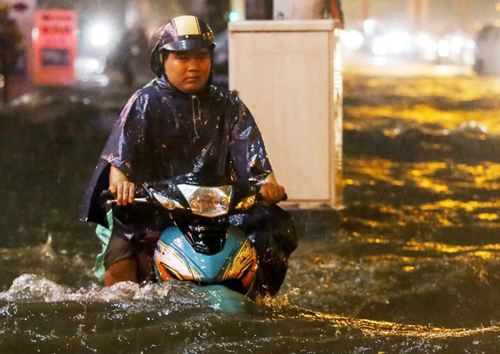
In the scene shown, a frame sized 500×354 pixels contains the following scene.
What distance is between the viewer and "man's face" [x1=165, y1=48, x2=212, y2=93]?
550 cm

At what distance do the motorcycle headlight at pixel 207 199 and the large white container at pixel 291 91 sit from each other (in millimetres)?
4027

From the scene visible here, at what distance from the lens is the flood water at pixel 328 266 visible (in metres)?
5.28

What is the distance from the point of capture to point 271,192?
17.0 ft

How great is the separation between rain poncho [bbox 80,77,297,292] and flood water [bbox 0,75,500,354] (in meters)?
0.37

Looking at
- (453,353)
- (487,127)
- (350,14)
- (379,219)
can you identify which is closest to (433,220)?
(379,219)

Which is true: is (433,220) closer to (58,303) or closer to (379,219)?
(379,219)

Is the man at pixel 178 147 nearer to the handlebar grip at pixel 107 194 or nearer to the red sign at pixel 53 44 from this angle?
the handlebar grip at pixel 107 194

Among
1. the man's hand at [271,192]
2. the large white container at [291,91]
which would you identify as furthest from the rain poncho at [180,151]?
the large white container at [291,91]

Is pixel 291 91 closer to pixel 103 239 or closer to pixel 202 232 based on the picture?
pixel 103 239

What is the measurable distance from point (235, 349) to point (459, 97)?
18.8 meters

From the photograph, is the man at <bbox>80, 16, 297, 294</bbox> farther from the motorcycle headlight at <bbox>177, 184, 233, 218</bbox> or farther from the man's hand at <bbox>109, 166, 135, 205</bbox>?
the motorcycle headlight at <bbox>177, 184, 233, 218</bbox>

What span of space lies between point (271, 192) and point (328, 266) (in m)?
3.06

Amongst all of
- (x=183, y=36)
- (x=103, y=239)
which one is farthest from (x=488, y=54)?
(x=183, y=36)

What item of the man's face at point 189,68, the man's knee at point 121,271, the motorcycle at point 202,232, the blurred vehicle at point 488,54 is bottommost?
the blurred vehicle at point 488,54
